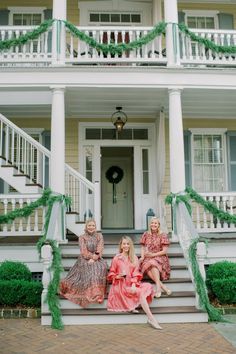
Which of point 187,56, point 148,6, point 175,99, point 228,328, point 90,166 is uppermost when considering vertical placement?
point 148,6

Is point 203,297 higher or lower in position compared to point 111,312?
higher

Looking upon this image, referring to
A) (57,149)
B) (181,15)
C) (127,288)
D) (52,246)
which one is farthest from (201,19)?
(127,288)

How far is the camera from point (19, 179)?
800cm

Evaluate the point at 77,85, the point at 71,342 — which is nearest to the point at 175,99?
the point at 77,85

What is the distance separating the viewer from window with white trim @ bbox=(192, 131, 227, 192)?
10430 millimetres

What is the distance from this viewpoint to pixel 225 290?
6.14 m

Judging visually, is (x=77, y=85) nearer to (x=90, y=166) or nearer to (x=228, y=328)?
(x=90, y=166)

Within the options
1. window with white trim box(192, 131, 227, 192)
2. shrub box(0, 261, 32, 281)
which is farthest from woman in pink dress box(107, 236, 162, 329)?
window with white trim box(192, 131, 227, 192)

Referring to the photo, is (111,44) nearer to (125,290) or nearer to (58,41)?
(58,41)

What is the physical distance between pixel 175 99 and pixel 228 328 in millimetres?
4783

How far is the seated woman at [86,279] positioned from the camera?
566 centimetres

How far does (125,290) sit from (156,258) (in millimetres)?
868

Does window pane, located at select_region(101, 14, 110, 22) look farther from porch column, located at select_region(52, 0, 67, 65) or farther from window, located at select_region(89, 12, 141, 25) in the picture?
porch column, located at select_region(52, 0, 67, 65)

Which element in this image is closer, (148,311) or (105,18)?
(148,311)
